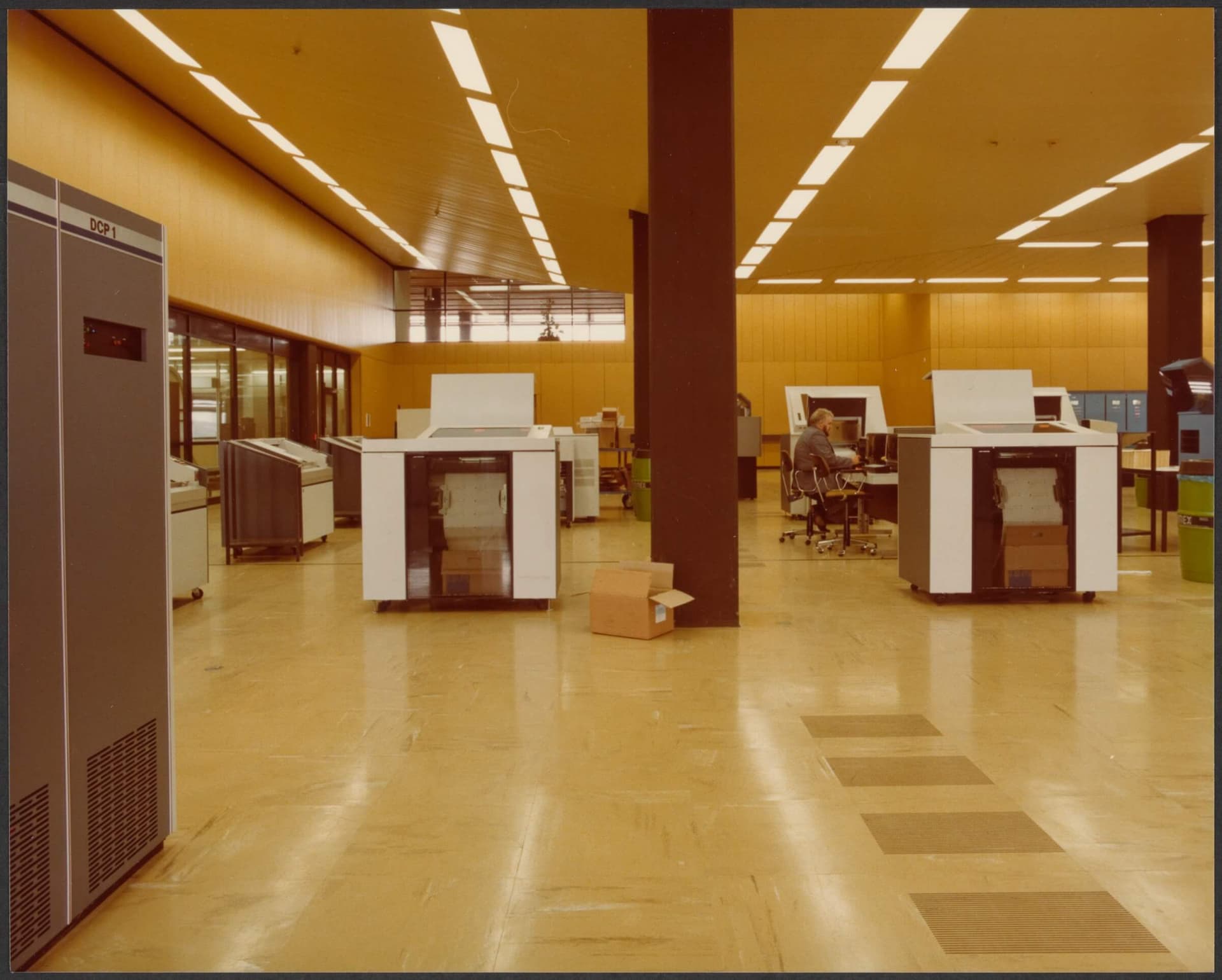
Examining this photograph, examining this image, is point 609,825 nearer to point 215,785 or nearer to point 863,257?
point 215,785

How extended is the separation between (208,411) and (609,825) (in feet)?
39.0

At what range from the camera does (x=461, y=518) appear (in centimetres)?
579

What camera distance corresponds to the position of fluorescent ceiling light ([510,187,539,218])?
11.4 metres

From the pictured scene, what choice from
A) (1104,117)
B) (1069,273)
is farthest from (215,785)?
(1069,273)

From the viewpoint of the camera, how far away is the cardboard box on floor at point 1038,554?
229 inches

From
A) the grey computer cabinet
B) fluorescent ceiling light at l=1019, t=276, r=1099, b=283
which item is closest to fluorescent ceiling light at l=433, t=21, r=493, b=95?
the grey computer cabinet

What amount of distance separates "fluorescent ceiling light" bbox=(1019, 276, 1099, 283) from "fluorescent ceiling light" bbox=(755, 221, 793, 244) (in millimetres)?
6875

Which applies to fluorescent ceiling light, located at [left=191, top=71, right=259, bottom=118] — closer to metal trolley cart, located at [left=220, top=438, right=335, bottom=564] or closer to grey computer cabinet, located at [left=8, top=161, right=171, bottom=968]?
metal trolley cart, located at [left=220, top=438, right=335, bottom=564]

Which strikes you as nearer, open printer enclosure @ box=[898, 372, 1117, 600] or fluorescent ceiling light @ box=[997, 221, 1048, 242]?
open printer enclosure @ box=[898, 372, 1117, 600]

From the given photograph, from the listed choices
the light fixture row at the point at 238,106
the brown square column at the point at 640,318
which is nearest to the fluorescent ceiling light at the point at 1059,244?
the brown square column at the point at 640,318

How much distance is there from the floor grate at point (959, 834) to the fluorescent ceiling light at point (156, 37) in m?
8.54

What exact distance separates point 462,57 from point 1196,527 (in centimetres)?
638

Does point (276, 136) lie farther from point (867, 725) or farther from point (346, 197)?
point (867, 725)

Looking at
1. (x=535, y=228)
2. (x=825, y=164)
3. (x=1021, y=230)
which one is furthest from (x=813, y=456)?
(x=535, y=228)
